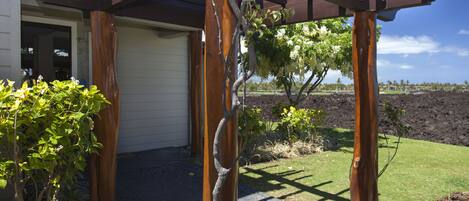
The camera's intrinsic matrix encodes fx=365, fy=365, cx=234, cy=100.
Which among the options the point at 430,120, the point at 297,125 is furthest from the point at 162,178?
the point at 430,120

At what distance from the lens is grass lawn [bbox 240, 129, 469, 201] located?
15.5 ft

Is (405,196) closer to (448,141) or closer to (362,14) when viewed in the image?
(362,14)

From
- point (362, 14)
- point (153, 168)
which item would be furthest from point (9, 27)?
point (362, 14)

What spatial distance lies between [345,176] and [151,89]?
4224 mm

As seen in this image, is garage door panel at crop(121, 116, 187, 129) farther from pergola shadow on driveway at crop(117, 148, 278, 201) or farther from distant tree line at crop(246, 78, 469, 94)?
distant tree line at crop(246, 78, 469, 94)

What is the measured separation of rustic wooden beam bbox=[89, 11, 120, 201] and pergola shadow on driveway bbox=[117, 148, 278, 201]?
50cm

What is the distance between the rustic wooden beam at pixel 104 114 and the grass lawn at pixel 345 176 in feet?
6.56

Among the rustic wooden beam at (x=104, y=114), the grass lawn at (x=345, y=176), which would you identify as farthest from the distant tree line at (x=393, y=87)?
the rustic wooden beam at (x=104, y=114)

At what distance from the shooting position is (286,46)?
884 centimetres

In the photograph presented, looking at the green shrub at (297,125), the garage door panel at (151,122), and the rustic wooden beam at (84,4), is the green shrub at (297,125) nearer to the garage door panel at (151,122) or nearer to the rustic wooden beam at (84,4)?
the garage door panel at (151,122)

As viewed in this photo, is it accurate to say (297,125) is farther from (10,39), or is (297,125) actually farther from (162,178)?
(10,39)

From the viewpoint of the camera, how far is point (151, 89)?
7633mm

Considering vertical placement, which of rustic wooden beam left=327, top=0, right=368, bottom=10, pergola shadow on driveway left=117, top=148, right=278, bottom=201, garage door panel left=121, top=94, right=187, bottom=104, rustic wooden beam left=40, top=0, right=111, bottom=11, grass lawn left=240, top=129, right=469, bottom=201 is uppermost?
rustic wooden beam left=40, top=0, right=111, bottom=11

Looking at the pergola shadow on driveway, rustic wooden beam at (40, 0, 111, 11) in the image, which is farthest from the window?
rustic wooden beam at (40, 0, 111, 11)
